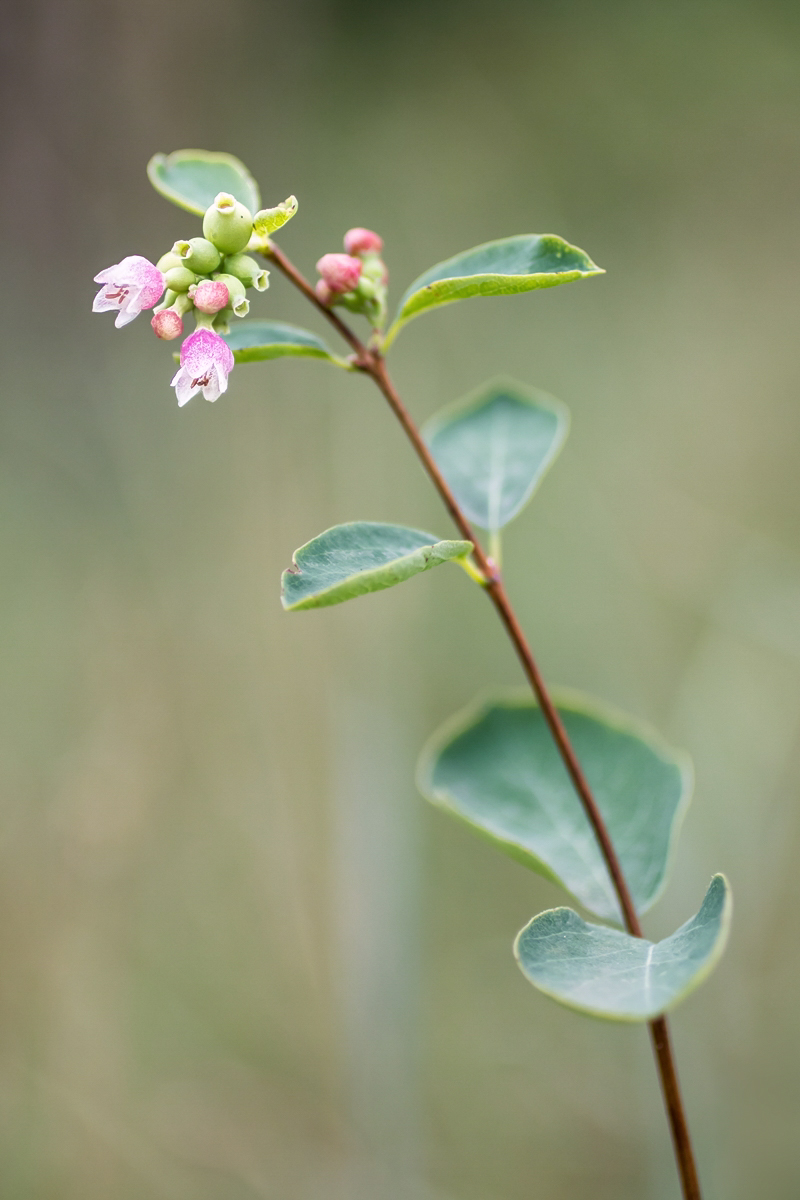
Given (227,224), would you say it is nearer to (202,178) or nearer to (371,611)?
(202,178)

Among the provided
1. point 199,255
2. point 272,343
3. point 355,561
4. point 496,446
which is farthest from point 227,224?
point 496,446

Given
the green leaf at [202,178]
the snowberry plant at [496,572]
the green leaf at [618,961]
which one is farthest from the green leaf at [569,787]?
the green leaf at [202,178]

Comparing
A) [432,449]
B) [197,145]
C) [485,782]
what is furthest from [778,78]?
[485,782]

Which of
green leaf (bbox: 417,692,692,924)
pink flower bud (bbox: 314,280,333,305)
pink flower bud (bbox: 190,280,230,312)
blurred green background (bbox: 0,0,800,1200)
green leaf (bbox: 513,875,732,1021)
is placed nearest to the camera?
green leaf (bbox: 513,875,732,1021)

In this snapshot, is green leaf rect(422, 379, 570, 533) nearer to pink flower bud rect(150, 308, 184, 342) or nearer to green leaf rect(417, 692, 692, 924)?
green leaf rect(417, 692, 692, 924)

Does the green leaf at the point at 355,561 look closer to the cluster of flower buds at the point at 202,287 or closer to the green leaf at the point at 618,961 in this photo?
the cluster of flower buds at the point at 202,287

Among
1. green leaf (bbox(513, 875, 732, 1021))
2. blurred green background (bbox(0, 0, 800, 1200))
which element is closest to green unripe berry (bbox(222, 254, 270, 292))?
green leaf (bbox(513, 875, 732, 1021))
